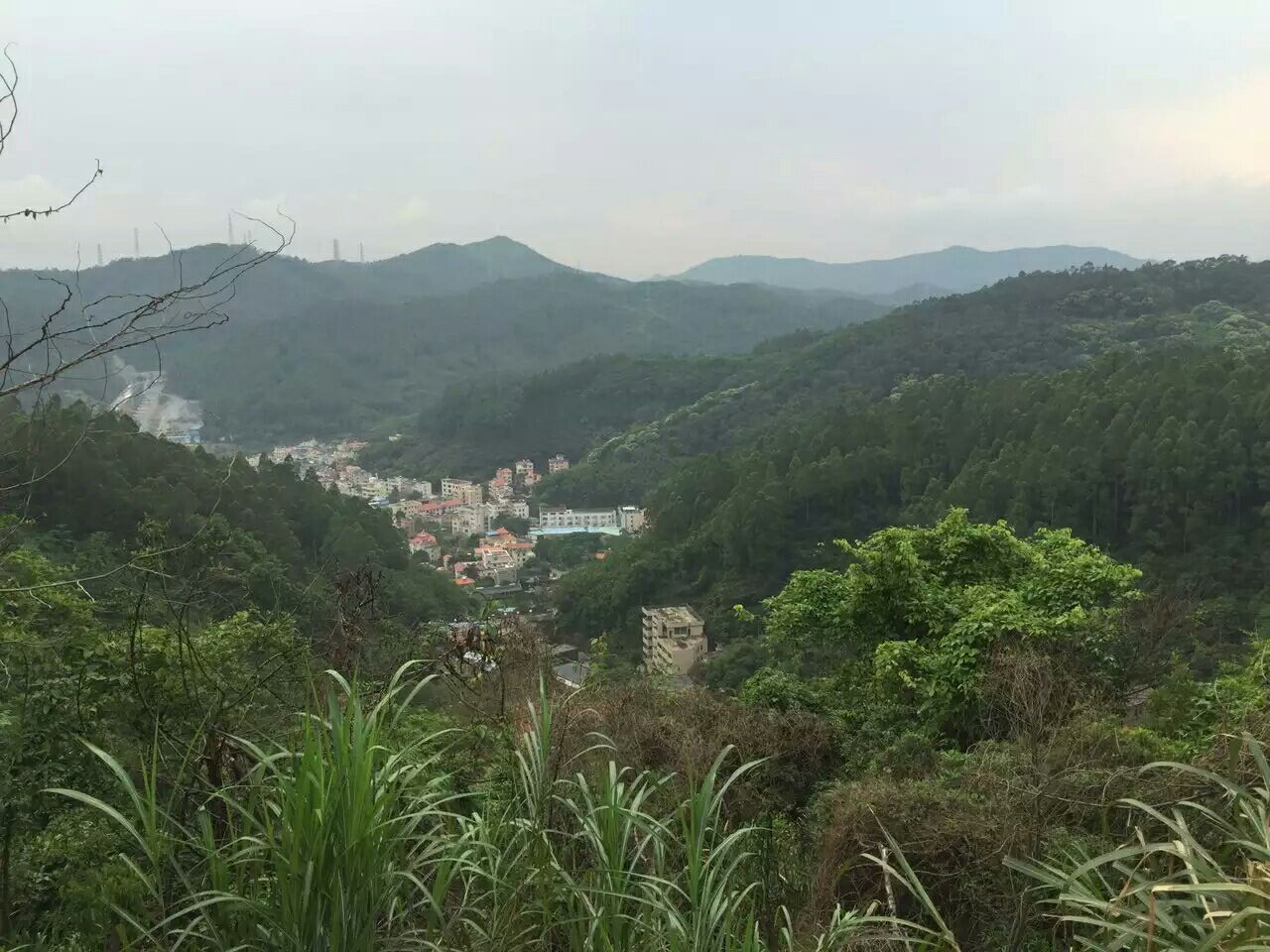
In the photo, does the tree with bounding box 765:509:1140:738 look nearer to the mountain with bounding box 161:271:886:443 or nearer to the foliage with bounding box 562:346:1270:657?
the foliage with bounding box 562:346:1270:657

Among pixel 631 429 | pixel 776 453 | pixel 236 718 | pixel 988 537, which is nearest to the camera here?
pixel 236 718

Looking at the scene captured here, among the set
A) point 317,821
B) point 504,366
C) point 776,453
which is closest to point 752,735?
point 317,821

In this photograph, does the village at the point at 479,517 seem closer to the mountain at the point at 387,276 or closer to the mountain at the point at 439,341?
the mountain at the point at 439,341

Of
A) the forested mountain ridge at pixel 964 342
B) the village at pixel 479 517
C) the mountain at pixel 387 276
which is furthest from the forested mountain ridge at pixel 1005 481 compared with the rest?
the mountain at pixel 387 276

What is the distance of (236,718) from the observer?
1992 mm

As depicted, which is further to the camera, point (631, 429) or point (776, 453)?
point (631, 429)

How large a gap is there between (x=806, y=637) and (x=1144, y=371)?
59.9 ft

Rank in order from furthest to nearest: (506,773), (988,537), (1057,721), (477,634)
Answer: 1. (988,537)
2. (477,634)
3. (1057,721)
4. (506,773)

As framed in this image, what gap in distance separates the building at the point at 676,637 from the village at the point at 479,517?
7829mm

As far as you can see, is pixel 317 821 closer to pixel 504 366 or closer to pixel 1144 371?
pixel 1144 371

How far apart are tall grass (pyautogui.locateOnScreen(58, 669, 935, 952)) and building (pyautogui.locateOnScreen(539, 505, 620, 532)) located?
3731 cm

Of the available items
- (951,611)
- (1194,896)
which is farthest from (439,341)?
(1194,896)

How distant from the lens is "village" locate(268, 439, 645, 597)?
29.5 meters

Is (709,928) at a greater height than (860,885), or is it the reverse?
(709,928)
